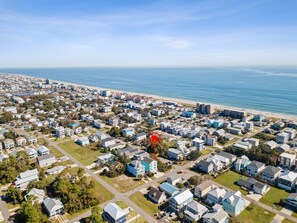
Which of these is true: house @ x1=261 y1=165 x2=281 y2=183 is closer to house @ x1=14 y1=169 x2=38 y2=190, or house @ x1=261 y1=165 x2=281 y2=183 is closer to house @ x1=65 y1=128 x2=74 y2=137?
house @ x1=14 y1=169 x2=38 y2=190

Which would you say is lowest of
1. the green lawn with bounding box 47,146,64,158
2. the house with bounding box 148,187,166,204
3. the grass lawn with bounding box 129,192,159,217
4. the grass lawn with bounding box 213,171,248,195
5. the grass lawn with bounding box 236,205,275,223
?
the grass lawn with bounding box 129,192,159,217

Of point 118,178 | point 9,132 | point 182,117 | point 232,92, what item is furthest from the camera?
point 232,92

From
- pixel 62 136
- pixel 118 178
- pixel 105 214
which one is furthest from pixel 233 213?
pixel 62 136

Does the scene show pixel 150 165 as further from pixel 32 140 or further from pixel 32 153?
pixel 32 140

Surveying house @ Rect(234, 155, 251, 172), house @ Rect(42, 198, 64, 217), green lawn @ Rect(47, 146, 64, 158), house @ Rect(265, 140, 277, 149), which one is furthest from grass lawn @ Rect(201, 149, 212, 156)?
green lawn @ Rect(47, 146, 64, 158)

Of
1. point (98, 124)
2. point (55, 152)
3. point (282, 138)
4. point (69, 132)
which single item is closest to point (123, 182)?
point (55, 152)

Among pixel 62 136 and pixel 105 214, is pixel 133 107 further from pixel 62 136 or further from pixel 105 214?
pixel 105 214
